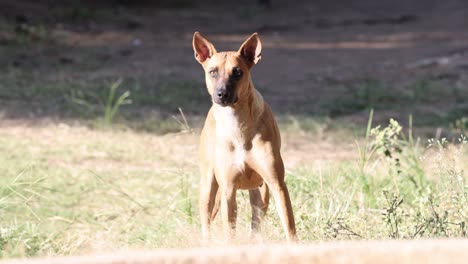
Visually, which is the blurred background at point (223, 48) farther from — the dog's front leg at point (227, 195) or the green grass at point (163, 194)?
the dog's front leg at point (227, 195)

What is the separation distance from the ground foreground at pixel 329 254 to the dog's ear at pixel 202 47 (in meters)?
2.22

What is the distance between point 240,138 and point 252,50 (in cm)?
46

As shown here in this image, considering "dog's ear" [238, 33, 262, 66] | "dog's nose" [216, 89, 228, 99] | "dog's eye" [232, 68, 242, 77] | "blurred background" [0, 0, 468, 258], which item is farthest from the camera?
"blurred background" [0, 0, 468, 258]

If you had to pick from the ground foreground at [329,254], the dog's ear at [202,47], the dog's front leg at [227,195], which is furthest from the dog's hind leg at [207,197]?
the ground foreground at [329,254]

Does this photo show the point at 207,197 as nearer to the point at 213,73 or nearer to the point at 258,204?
the point at 258,204

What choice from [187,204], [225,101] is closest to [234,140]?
[225,101]

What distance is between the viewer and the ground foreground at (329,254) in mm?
2582

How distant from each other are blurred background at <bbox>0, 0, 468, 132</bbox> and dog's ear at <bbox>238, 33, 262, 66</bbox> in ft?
10.8

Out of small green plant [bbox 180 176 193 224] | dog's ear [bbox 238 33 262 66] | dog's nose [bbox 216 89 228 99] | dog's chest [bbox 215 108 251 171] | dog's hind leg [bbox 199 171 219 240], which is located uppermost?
dog's ear [bbox 238 33 262 66]

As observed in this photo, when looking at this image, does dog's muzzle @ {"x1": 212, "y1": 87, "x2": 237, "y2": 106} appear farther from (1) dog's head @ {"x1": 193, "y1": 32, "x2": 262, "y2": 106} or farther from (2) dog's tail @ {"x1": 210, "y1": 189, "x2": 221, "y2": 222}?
(2) dog's tail @ {"x1": 210, "y1": 189, "x2": 221, "y2": 222}

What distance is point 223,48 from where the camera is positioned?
14070mm

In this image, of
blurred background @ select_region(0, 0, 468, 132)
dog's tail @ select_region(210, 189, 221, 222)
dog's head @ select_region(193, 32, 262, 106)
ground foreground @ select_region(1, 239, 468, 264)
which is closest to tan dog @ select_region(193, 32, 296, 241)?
dog's head @ select_region(193, 32, 262, 106)

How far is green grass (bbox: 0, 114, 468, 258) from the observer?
4.96m

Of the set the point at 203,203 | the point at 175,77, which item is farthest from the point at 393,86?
the point at 203,203
